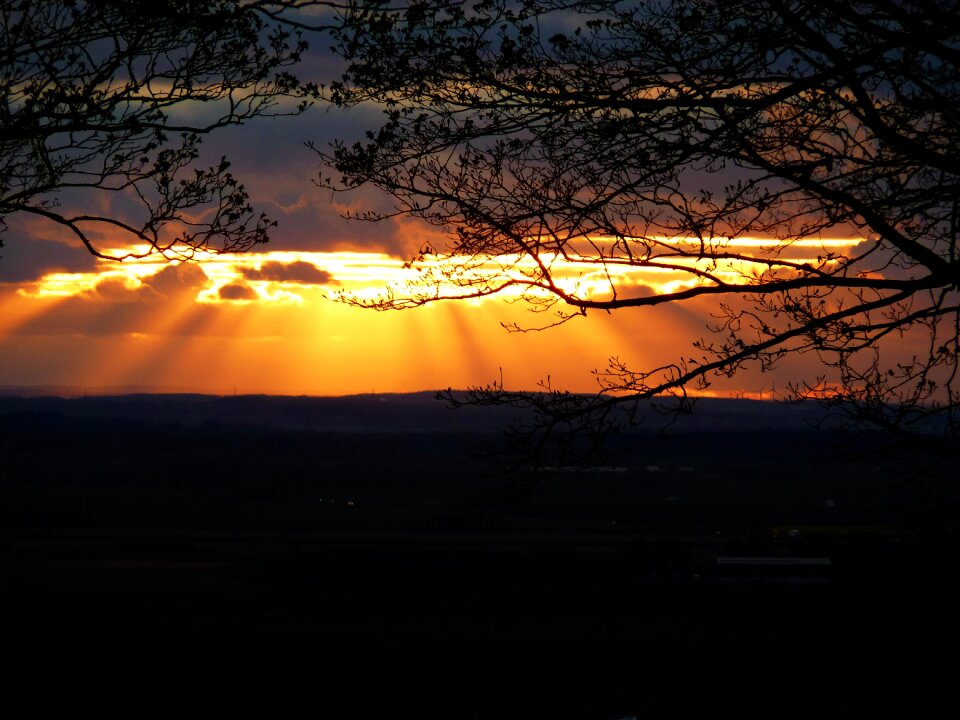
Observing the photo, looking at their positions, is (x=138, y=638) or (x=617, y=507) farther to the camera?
(x=617, y=507)

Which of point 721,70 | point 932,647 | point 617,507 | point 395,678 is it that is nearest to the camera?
point 721,70

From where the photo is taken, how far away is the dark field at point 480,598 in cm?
867

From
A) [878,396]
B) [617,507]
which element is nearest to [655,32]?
[878,396]

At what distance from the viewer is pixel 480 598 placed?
124ft

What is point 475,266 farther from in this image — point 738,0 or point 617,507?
point 617,507

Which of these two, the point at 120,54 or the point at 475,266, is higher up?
the point at 120,54

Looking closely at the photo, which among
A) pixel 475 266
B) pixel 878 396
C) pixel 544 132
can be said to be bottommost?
pixel 878 396

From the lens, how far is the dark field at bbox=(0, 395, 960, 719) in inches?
341

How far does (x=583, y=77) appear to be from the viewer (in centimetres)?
746

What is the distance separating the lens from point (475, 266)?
777 cm

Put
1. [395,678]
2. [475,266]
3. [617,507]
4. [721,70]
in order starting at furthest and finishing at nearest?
1. [617,507]
2. [395,678]
3. [475,266]
4. [721,70]

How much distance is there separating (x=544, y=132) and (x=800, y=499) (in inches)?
3495

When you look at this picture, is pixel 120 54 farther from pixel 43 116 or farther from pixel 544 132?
pixel 544 132

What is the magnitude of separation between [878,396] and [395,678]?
16.9 metres
